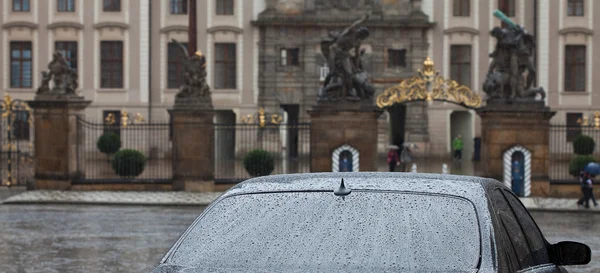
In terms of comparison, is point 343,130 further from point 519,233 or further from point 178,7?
point 178,7

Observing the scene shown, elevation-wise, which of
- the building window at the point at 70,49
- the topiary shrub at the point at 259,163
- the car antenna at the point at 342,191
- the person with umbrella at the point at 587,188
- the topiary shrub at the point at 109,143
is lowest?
the person with umbrella at the point at 587,188

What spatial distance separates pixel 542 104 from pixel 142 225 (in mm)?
12039

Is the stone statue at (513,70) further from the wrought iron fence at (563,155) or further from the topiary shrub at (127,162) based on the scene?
the topiary shrub at (127,162)

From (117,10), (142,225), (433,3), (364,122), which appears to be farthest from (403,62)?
(142,225)

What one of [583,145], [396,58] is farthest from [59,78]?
[396,58]

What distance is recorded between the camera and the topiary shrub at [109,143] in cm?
4247

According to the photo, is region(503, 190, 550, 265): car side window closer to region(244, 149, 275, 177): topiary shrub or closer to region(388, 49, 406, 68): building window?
region(244, 149, 275, 177): topiary shrub

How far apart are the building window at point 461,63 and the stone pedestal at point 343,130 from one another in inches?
964

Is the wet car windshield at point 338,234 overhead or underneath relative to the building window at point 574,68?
underneath

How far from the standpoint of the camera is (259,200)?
537 centimetres

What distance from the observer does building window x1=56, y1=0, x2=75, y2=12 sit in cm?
5341

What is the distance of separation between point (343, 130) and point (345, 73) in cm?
149

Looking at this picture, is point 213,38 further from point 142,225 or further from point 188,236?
point 188,236

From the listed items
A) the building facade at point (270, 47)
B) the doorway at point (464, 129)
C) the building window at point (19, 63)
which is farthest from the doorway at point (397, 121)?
the building window at point (19, 63)
